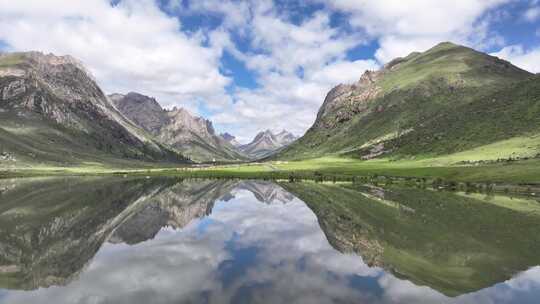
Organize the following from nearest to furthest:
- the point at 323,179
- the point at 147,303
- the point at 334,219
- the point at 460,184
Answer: the point at 147,303, the point at 334,219, the point at 460,184, the point at 323,179

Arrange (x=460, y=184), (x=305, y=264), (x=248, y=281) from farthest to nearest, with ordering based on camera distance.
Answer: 1. (x=460, y=184)
2. (x=305, y=264)
3. (x=248, y=281)

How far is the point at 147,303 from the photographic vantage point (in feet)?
92.3

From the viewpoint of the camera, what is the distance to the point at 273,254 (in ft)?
149

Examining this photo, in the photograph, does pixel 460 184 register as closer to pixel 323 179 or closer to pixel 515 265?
pixel 323 179

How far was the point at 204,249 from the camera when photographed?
48.1 meters

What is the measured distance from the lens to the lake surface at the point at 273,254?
102 ft

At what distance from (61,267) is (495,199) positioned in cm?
8890

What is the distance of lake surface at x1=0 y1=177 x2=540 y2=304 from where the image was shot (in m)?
31.0

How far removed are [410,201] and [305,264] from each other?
59.6 metres

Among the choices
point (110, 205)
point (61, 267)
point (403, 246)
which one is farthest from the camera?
point (110, 205)

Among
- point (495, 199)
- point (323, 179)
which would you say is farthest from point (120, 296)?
point (323, 179)

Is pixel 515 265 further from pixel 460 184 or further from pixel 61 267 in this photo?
pixel 460 184

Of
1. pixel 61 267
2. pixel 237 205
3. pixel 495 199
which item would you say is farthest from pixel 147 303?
pixel 495 199

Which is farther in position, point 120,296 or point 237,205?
point 237,205
